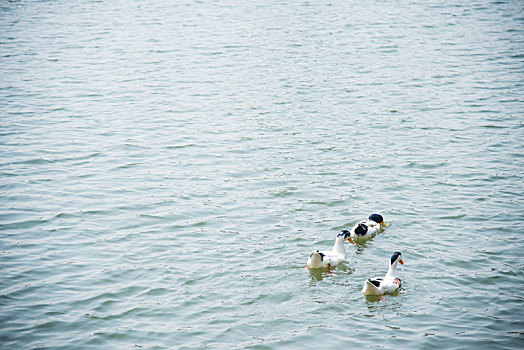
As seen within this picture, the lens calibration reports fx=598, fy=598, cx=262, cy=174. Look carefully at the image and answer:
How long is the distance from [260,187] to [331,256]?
14.8 ft

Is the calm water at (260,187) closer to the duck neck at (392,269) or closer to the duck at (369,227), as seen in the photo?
the duck at (369,227)

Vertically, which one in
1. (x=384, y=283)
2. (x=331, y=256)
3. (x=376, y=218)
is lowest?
(x=384, y=283)

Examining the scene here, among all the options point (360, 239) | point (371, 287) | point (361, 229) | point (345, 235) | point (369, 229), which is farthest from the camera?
point (360, 239)

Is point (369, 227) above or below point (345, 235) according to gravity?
below

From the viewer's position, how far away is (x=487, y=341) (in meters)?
10.2

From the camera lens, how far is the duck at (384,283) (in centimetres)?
1123

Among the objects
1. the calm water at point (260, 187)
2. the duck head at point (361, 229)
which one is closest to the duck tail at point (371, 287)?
the calm water at point (260, 187)

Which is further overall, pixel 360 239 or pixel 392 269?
pixel 360 239

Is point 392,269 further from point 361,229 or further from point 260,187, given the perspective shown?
point 260,187

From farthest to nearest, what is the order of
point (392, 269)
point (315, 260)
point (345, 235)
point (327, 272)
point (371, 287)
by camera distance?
1. point (345, 235)
2. point (327, 272)
3. point (315, 260)
4. point (392, 269)
5. point (371, 287)

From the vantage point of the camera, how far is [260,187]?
53.8 ft

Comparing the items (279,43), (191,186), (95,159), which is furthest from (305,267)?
(279,43)

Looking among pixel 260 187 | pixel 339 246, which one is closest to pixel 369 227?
pixel 339 246

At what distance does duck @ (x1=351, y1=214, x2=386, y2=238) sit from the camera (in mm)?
13336
